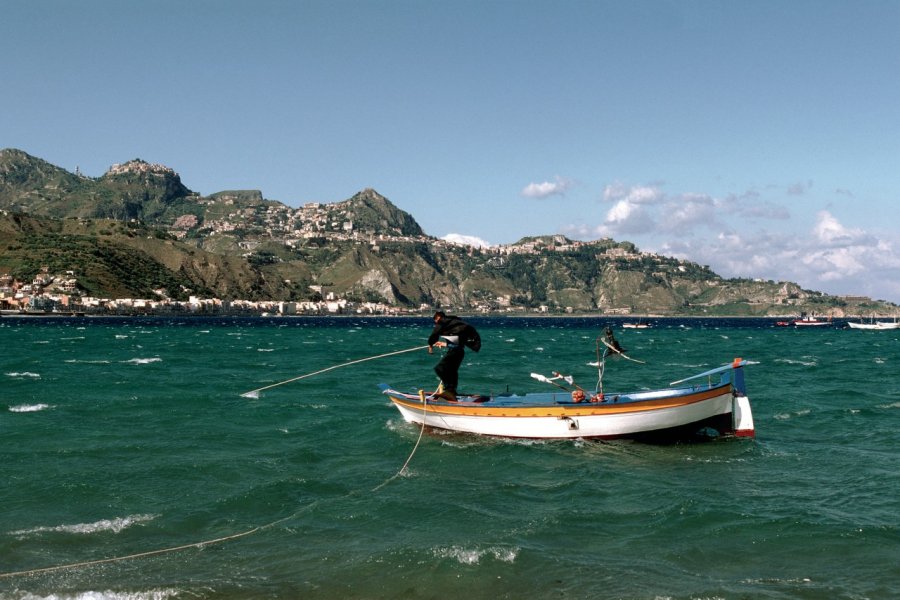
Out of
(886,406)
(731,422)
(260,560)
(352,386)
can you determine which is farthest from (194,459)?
(886,406)

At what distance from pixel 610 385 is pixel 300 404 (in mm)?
19508

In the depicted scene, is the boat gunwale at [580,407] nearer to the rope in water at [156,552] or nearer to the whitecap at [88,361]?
the rope in water at [156,552]

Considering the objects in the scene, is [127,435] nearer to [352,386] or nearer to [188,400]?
[188,400]

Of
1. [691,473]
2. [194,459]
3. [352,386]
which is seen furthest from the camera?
[352,386]

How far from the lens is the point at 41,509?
53.1 feet

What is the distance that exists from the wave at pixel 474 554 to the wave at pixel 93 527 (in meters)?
6.75

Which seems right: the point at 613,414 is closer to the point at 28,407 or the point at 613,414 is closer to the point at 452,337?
the point at 452,337

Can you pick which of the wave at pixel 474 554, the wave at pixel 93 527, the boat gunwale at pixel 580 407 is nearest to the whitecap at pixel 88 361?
the boat gunwale at pixel 580 407

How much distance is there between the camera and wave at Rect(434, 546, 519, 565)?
1299 centimetres

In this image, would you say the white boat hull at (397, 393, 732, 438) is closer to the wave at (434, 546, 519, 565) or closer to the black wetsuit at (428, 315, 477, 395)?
the black wetsuit at (428, 315, 477, 395)

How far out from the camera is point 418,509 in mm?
16531

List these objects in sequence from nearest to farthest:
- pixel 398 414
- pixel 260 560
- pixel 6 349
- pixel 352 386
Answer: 1. pixel 260 560
2. pixel 398 414
3. pixel 352 386
4. pixel 6 349

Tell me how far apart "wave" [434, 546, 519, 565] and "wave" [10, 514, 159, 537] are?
6.75m

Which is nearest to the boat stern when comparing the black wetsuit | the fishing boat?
the fishing boat
